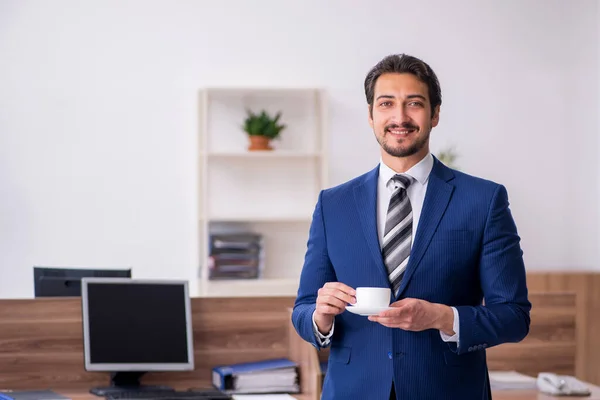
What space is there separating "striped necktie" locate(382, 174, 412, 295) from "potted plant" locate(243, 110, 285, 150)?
3376 millimetres

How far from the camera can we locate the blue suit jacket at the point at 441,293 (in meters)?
1.73

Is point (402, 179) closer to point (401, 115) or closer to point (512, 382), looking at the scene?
point (401, 115)

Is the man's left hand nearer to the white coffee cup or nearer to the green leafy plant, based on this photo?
the white coffee cup

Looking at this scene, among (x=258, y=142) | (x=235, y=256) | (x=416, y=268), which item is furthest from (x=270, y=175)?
(x=416, y=268)

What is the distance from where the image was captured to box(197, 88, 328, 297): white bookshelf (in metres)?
5.41

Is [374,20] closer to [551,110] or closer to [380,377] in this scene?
[551,110]

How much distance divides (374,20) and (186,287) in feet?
9.91

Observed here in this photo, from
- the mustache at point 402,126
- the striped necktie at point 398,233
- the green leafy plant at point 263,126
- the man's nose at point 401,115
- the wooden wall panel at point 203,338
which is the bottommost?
the wooden wall panel at point 203,338

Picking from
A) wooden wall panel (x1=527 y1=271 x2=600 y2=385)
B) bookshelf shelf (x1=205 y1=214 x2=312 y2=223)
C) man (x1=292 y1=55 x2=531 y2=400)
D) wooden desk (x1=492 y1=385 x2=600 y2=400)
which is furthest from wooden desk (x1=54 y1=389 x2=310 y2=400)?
bookshelf shelf (x1=205 y1=214 x2=312 y2=223)

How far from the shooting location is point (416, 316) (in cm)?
162

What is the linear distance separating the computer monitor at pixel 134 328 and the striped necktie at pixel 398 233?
1430 mm

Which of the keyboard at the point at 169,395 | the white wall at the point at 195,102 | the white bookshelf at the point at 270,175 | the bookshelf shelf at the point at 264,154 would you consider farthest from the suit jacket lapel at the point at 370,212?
the white wall at the point at 195,102

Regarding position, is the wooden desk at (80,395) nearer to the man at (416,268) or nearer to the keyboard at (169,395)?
the keyboard at (169,395)

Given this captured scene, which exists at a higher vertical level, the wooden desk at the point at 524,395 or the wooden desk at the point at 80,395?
the wooden desk at the point at 80,395
